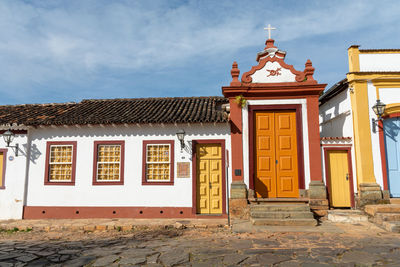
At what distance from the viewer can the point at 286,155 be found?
969cm

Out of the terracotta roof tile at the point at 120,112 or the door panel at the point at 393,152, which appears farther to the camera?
the terracotta roof tile at the point at 120,112

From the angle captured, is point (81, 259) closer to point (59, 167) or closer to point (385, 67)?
point (59, 167)

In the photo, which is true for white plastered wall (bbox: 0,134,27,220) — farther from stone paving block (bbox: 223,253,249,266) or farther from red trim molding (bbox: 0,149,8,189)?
stone paving block (bbox: 223,253,249,266)

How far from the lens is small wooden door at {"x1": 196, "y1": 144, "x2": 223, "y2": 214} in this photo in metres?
10.0

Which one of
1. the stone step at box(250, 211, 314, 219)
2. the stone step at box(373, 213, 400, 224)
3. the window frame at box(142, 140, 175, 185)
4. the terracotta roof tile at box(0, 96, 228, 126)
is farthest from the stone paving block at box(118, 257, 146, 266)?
the stone step at box(373, 213, 400, 224)

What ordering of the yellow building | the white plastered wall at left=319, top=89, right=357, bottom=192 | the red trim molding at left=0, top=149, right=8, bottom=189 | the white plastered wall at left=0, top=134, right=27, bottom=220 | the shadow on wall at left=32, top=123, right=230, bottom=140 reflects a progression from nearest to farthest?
the yellow building → the white plastered wall at left=319, top=89, right=357, bottom=192 → the shadow on wall at left=32, top=123, right=230, bottom=140 → the white plastered wall at left=0, top=134, right=27, bottom=220 → the red trim molding at left=0, top=149, right=8, bottom=189

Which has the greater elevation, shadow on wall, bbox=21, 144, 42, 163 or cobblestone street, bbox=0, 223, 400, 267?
shadow on wall, bbox=21, 144, 42, 163

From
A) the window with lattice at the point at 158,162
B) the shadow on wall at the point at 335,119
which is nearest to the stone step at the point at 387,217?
the shadow on wall at the point at 335,119

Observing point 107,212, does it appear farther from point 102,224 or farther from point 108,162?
point 108,162

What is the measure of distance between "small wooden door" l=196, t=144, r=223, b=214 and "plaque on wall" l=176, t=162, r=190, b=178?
360mm

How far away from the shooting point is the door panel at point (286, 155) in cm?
954

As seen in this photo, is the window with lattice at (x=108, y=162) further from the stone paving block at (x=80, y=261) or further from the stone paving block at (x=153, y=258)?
the stone paving block at (x=153, y=258)

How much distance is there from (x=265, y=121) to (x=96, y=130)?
6.06m

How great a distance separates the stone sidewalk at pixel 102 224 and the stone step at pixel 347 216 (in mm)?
3281
